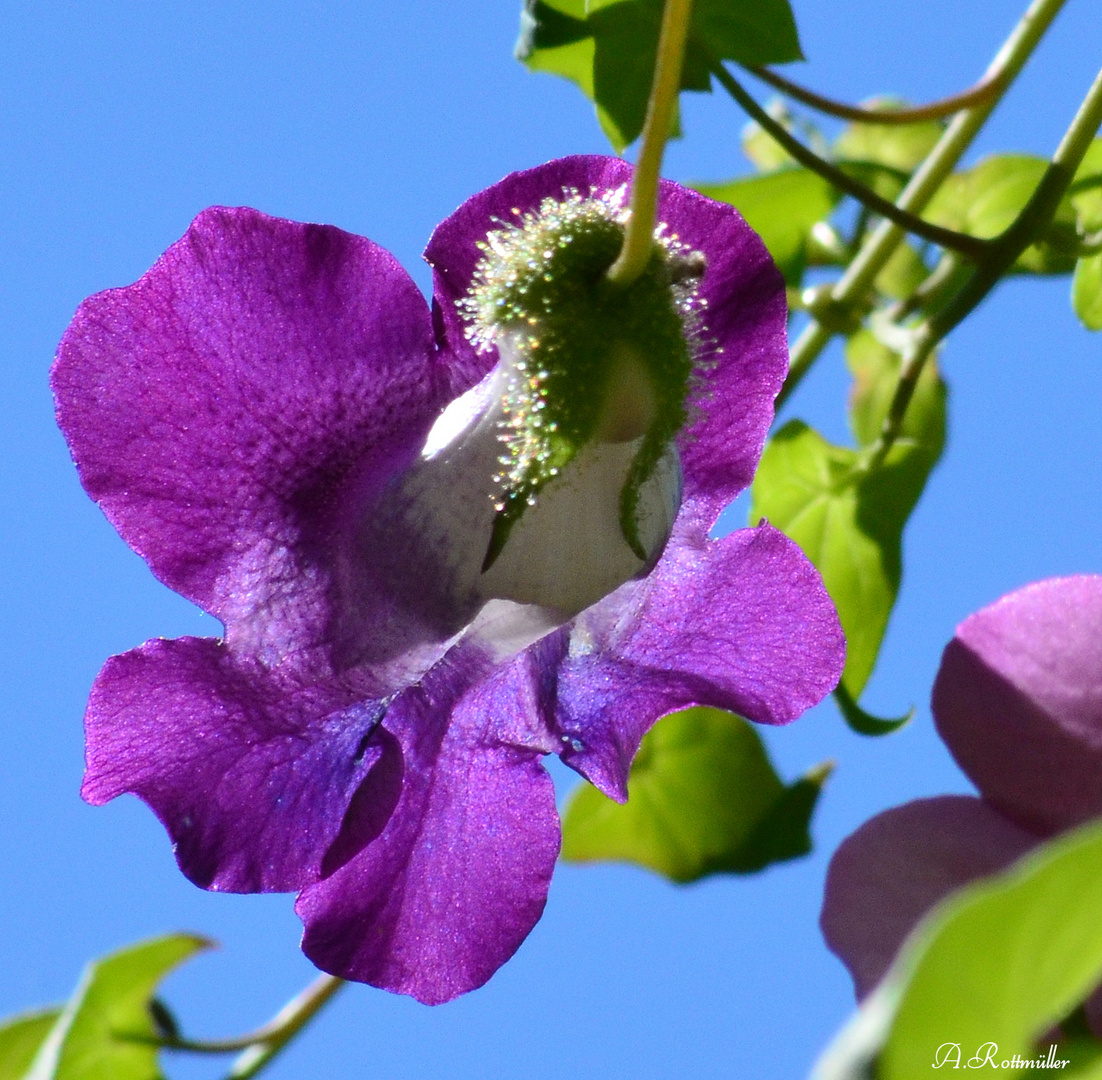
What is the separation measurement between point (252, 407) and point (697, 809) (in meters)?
0.45

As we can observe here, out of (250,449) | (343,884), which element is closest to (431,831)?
(343,884)

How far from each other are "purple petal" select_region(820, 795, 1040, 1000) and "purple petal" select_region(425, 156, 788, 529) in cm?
13

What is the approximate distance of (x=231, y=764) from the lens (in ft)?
1.56

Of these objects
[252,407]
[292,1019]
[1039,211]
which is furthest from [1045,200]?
[292,1019]

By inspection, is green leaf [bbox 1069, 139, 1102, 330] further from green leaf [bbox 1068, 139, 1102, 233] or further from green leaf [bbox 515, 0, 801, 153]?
green leaf [bbox 515, 0, 801, 153]

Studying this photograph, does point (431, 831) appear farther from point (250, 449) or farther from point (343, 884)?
point (250, 449)

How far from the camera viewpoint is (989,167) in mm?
789

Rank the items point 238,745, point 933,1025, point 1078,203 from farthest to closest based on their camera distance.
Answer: point 1078,203
point 238,745
point 933,1025

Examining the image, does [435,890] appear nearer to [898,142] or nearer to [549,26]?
[549,26]

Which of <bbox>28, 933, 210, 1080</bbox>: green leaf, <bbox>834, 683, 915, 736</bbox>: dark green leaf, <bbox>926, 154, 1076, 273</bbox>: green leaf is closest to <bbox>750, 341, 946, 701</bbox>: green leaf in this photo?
<bbox>834, 683, 915, 736</bbox>: dark green leaf

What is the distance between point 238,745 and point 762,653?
0.18 meters

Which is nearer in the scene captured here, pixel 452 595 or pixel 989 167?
pixel 452 595

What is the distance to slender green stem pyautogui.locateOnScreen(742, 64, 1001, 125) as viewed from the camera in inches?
25.4

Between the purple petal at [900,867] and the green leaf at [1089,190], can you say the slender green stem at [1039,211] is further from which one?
the purple petal at [900,867]
